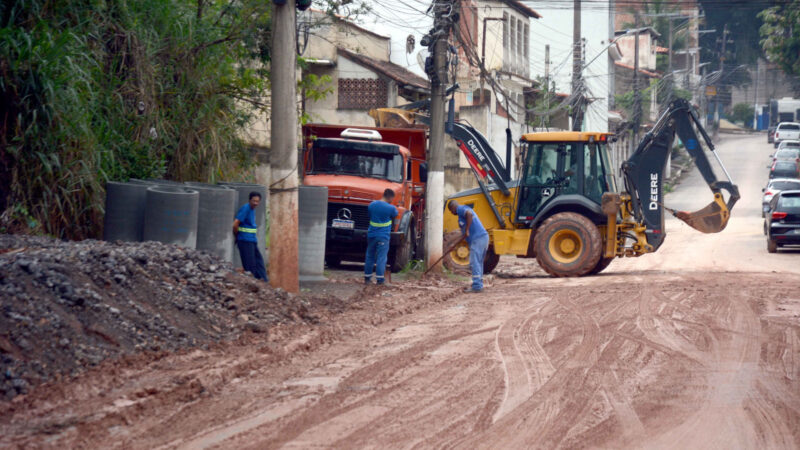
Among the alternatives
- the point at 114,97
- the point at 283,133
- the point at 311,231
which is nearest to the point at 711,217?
the point at 311,231

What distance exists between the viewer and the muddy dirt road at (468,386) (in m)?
6.72

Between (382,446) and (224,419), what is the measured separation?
1.34m


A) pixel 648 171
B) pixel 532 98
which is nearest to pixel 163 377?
pixel 648 171

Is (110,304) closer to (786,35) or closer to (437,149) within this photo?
(437,149)

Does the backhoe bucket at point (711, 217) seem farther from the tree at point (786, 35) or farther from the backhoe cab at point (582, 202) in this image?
the tree at point (786, 35)

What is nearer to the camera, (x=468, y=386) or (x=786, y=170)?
(x=468, y=386)

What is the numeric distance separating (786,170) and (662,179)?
3624cm

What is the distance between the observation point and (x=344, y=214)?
1950cm

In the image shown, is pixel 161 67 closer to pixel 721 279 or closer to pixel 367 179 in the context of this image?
pixel 367 179

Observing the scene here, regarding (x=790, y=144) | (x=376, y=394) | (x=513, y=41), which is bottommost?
(x=376, y=394)

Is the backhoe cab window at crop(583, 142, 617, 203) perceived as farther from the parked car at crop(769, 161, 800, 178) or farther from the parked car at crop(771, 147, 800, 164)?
the parked car at crop(771, 147, 800, 164)

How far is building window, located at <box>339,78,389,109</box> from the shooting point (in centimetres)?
3809

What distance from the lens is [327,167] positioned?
2066 cm

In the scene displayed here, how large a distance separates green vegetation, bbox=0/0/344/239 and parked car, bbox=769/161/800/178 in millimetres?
39871
